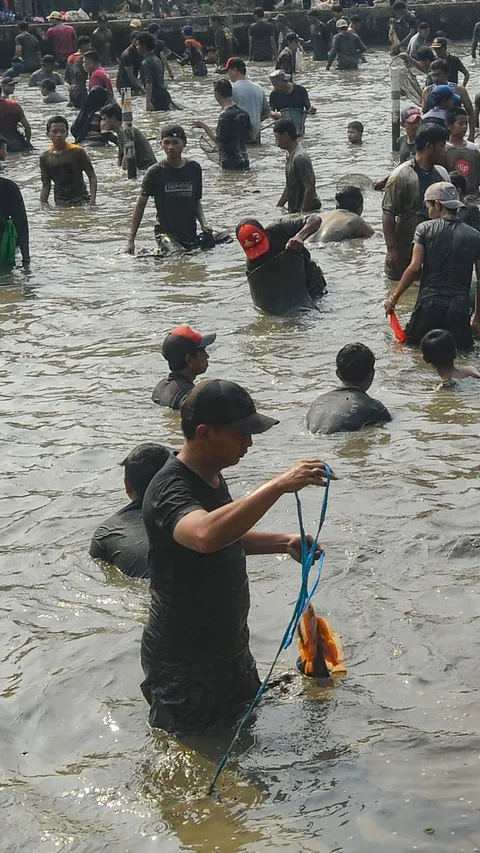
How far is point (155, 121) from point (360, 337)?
44.5ft

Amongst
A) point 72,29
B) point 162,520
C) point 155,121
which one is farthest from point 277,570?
point 72,29

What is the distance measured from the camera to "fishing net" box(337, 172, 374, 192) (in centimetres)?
1434

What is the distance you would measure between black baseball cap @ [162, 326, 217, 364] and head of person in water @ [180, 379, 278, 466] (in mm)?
3564

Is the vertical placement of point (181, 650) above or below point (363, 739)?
above

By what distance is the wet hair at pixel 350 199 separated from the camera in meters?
12.8

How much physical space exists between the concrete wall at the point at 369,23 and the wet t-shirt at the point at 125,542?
27136 mm

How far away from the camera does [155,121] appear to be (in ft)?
72.7

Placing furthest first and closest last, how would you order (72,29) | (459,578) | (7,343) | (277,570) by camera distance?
(72,29) → (7,343) → (277,570) → (459,578)

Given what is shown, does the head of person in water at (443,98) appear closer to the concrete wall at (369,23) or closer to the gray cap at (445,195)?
the gray cap at (445,195)

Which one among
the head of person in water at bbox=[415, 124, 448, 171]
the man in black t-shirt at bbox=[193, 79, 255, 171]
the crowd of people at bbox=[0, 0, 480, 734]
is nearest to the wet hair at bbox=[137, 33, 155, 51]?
the crowd of people at bbox=[0, 0, 480, 734]

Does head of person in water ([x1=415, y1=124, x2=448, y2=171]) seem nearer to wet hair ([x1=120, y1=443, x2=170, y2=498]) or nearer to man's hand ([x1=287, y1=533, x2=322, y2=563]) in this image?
wet hair ([x1=120, y1=443, x2=170, y2=498])

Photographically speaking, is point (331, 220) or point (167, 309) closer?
point (167, 309)

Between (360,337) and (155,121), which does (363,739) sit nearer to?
(360,337)

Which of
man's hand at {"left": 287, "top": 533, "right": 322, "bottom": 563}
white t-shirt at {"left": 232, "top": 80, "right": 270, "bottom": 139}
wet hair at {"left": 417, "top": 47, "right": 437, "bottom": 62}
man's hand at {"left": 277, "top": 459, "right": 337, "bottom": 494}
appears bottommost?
man's hand at {"left": 287, "top": 533, "right": 322, "bottom": 563}
